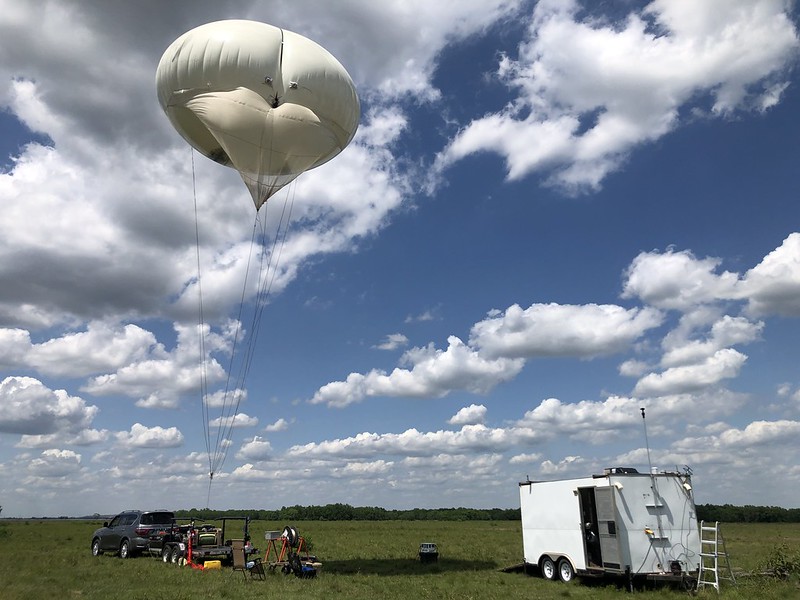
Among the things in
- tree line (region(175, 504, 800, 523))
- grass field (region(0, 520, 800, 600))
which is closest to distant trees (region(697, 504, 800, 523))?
tree line (region(175, 504, 800, 523))

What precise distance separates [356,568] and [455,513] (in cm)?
10541

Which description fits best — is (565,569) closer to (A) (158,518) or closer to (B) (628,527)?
(B) (628,527)

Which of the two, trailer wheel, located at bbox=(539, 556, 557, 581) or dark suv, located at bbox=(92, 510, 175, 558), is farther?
dark suv, located at bbox=(92, 510, 175, 558)

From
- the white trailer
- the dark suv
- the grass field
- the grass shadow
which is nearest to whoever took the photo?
the grass field

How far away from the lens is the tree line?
106062mm

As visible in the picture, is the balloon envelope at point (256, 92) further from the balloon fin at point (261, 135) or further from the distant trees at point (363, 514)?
the distant trees at point (363, 514)

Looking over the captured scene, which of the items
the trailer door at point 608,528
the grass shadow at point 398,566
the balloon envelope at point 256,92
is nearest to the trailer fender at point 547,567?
the trailer door at point 608,528

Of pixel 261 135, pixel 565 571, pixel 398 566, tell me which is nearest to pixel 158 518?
pixel 398 566

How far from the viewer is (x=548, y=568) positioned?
18594 millimetres

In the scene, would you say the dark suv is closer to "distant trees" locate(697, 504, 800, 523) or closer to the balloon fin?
the balloon fin

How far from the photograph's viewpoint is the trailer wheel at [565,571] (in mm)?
17547

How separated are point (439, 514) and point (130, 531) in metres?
104

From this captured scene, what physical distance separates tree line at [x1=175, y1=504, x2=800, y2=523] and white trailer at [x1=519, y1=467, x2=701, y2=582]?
92070 mm

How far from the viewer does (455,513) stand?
121m
